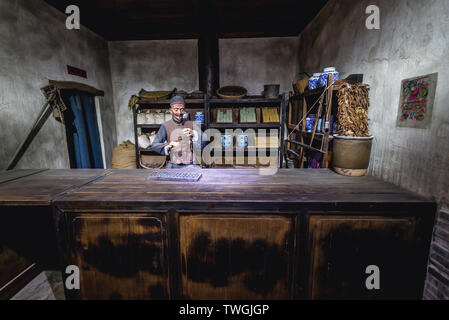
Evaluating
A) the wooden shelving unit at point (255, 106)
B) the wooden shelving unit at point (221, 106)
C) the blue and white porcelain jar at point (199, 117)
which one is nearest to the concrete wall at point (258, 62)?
the wooden shelving unit at point (255, 106)

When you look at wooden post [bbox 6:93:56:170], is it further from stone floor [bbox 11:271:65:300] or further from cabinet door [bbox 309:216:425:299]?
cabinet door [bbox 309:216:425:299]

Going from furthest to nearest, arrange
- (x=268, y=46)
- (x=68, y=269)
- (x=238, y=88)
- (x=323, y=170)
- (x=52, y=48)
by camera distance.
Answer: (x=268, y=46)
(x=238, y=88)
(x=52, y=48)
(x=323, y=170)
(x=68, y=269)

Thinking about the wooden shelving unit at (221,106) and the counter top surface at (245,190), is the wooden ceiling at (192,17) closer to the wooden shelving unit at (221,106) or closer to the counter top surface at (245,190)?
the wooden shelving unit at (221,106)

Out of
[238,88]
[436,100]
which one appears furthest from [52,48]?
[436,100]

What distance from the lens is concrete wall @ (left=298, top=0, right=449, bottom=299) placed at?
1458mm

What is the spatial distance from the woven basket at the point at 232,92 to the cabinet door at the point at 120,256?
129 inches

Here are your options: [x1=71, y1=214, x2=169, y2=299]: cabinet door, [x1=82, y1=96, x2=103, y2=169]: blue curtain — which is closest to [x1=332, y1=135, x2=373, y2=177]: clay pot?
[x1=71, y1=214, x2=169, y2=299]: cabinet door

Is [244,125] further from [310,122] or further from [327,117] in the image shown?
[327,117]

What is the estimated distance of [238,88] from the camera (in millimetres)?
4551

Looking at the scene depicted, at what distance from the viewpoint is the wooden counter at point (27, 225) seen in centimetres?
185

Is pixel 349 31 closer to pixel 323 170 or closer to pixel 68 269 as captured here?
pixel 323 170

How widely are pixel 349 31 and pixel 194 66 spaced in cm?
331

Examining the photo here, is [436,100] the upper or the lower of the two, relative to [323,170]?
upper
